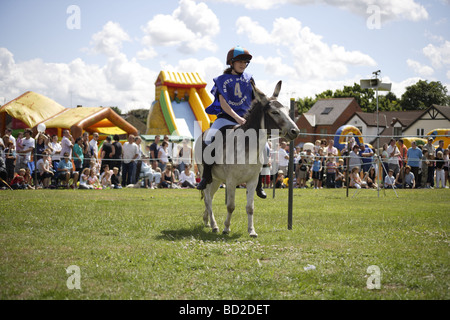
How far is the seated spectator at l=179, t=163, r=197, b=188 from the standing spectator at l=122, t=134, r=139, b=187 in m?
2.45

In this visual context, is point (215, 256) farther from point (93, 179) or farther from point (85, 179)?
point (93, 179)

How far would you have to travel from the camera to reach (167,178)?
22.8 m

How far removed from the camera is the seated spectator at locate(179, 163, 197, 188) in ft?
75.8

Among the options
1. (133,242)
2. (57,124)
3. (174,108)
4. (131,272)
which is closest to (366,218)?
(133,242)

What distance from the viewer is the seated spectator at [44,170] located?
1959 cm

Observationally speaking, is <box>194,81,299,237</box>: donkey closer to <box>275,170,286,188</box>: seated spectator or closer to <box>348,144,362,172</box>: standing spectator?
<box>275,170,286,188</box>: seated spectator

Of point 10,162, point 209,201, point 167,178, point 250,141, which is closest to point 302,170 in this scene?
point 167,178

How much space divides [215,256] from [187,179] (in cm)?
1679

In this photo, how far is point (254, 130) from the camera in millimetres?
8422

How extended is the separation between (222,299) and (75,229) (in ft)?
15.7

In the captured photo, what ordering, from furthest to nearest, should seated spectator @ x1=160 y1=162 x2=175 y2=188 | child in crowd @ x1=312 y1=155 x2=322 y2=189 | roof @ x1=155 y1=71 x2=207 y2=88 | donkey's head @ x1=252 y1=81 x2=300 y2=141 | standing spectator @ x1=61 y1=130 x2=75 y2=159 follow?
1. roof @ x1=155 y1=71 x2=207 y2=88
2. child in crowd @ x1=312 y1=155 x2=322 y2=189
3. seated spectator @ x1=160 y1=162 x2=175 y2=188
4. standing spectator @ x1=61 y1=130 x2=75 y2=159
5. donkey's head @ x1=252 y1=81 x2=300 y2=141

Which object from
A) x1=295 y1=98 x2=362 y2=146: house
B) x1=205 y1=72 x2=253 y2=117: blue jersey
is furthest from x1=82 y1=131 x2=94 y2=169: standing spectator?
x1=295 y1=98 x2=362 y2=146: house

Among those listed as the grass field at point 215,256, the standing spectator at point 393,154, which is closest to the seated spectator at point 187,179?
the standing spectator at point 393,154

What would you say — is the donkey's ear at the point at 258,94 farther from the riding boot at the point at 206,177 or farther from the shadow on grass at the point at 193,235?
the shadow on grass at the point at 193,235
